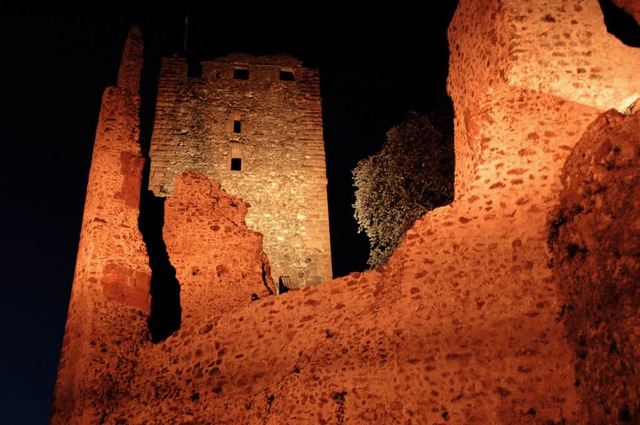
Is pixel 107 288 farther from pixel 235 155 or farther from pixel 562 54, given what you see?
pixel 235 155

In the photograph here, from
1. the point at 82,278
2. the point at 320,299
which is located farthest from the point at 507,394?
the point at 82,278

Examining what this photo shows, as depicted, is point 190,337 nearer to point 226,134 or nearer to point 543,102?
point 543,102

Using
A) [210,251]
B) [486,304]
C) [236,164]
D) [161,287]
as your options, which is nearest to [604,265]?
[486,304]

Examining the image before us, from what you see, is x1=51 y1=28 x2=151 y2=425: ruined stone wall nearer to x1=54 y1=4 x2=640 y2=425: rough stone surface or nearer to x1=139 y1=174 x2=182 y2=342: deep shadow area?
x1=54 y1=4 x2=640 y2=425: rough stone surface

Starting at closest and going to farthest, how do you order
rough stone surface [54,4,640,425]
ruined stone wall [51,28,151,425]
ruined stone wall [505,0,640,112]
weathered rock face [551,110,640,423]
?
weathered rock face [551,110,640,423] < rough stone surface [54,4,640,425] < ruined stone wall [505,0,640,112] < ruined stone wall [51,28,151,425]

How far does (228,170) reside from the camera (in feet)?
54.4

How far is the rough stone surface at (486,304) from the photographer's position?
4.11 metres

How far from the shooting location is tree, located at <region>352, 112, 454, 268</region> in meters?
15.3

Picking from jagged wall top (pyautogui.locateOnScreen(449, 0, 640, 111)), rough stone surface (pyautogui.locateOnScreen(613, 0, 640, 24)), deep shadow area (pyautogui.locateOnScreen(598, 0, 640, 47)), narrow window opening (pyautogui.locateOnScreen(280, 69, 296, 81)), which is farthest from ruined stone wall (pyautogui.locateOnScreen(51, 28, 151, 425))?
narrow window opening (pyautogui.locateOnScreen(280, 69, 296, 81))

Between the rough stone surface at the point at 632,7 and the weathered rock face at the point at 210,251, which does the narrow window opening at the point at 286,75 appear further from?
the rough stone surface at the point at 632,7

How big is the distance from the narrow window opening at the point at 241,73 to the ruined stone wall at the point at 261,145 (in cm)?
6

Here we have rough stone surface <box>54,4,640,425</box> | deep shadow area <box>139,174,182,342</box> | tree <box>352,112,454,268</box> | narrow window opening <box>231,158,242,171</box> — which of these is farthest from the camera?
narrow window opening <box>231,158,242,171</box>

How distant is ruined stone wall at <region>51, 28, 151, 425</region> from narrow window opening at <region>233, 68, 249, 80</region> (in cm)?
1055

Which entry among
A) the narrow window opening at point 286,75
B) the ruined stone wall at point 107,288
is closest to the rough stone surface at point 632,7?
the ruined stone wall at point 107,288
